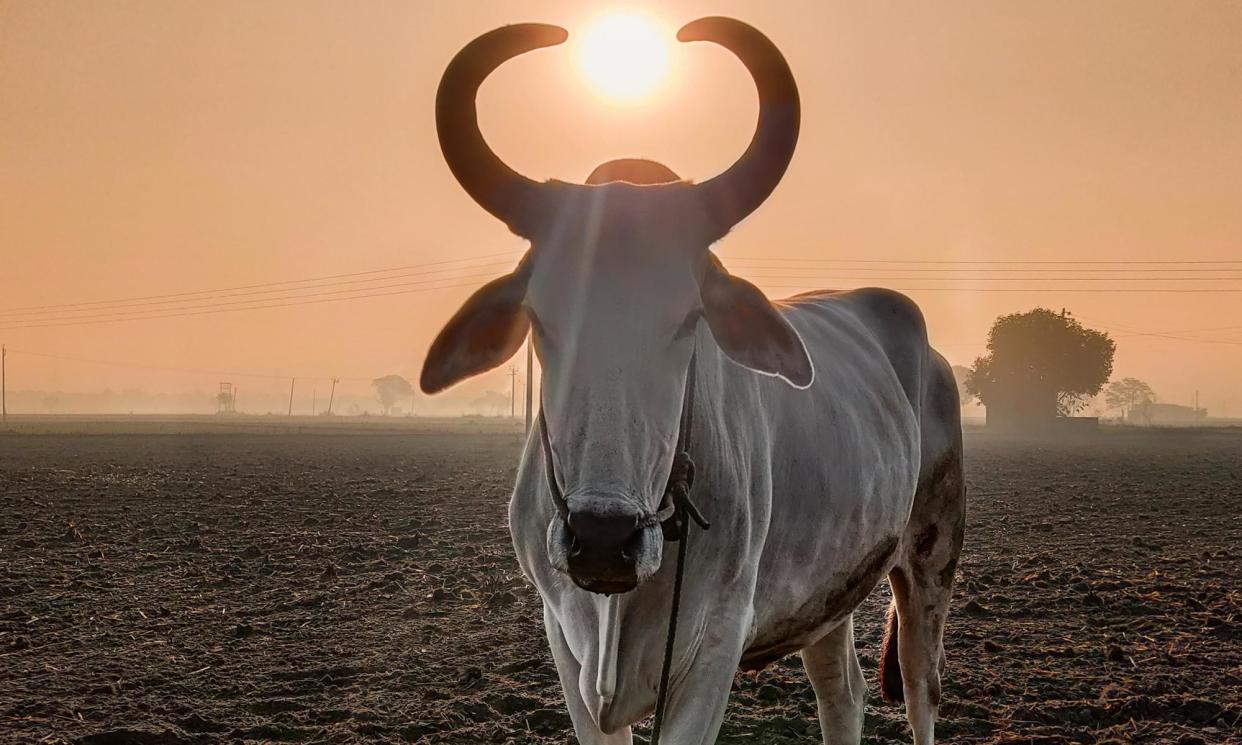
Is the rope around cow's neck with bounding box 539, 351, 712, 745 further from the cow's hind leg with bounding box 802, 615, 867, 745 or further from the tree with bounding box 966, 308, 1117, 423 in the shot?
the tree with bounding box 966, 308, 1117, 423

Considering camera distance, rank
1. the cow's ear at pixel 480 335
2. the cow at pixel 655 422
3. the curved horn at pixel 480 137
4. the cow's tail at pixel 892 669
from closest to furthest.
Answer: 1. the cow at pixel 655 422
2. the cow's ear at pixel 480 335
3. the curved horn at pixel 480 137
4. the cow's tail at pixel 892 669

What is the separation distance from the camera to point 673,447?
3186 mm

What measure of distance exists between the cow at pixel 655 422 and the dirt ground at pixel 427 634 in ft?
7.62

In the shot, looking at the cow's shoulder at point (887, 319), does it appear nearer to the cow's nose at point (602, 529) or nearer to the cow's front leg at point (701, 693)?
the cow's front leg at point (701, 693)

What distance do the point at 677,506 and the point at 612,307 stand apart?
0.72 m

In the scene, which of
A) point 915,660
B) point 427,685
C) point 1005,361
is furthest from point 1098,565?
point 1005,361

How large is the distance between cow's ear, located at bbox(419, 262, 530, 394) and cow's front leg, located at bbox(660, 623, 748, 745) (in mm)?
1259

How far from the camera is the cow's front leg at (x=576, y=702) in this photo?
12.3 feet

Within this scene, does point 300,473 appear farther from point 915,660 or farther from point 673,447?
point 673,447

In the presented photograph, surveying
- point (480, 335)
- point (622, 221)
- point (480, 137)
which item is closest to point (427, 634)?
point (480, 335)

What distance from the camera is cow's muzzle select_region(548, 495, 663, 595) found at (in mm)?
2783

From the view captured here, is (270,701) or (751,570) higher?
(751,570)

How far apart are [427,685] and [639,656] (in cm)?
395

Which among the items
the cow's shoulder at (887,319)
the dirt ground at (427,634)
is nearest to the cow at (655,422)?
the cow's shoulder at (887,319)
